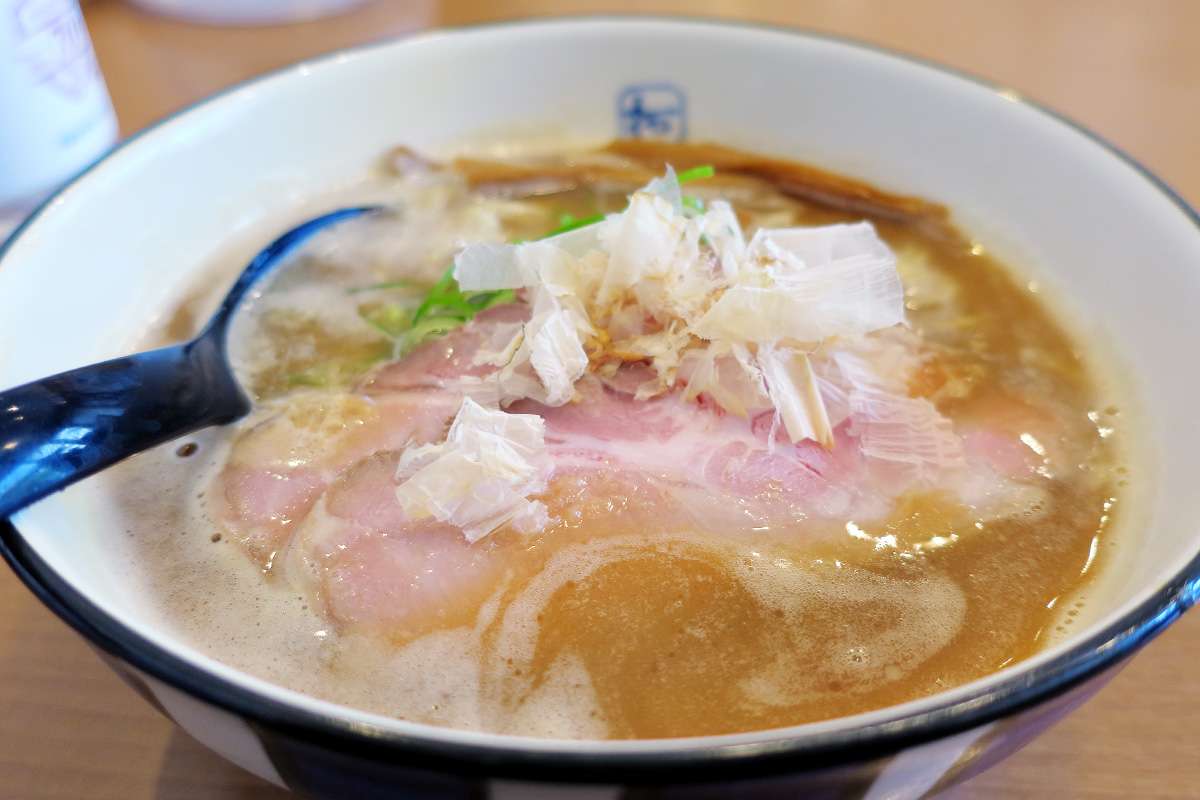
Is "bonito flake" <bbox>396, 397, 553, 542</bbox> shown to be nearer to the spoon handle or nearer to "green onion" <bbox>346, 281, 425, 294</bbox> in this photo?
the spoon handle

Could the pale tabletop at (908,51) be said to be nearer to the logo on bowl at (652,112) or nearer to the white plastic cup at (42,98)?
the white plastic cup at (42,98)

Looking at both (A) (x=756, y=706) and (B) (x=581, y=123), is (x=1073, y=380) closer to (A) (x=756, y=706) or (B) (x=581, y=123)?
(A) (x=756, y=706)


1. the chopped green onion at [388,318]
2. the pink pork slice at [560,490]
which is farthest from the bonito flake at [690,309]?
the chopped green onion at [388,318]

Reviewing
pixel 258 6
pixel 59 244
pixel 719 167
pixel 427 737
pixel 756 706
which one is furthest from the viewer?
pixel 258 6

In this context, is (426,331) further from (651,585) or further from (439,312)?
(651,585)

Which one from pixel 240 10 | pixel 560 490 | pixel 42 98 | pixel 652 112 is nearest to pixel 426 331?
pixel 560 490

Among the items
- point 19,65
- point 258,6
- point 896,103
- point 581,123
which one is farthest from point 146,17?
point 896,103

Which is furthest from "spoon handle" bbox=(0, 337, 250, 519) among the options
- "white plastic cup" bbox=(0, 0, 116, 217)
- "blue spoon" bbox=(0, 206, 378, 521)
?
"white plastic cup" bbox=(0, 0, 116, 217)
